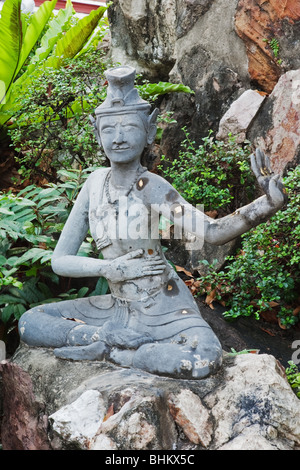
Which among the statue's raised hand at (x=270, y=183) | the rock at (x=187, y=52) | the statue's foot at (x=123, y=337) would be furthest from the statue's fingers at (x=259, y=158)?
the rock at (x=187, y=52)

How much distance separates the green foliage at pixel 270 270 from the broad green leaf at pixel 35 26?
3.47m

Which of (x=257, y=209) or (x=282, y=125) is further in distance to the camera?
(x=282, y=125)

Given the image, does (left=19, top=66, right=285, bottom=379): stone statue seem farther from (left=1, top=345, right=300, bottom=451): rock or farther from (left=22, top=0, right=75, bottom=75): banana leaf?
(left=22, top=0, right=75, bottom=75): banana leaf

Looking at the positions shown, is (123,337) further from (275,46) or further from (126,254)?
(275,46)

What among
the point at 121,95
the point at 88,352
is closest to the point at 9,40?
the point at 121,95

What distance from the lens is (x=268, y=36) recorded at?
233 inches

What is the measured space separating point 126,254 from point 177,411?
1053 mm

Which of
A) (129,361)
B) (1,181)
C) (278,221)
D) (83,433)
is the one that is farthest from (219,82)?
(83,433)

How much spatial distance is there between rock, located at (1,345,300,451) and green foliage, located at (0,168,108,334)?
153 centimetres

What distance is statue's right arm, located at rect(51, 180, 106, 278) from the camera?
394 centimetres

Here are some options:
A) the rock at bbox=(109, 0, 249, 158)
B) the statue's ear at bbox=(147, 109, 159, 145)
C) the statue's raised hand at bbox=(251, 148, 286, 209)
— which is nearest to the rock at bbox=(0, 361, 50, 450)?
the statue's ear at bbox=(147, 109, 159, 145)

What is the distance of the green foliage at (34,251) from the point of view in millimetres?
4871

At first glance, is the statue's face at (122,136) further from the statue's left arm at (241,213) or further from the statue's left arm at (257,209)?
the statue's left arm at (257,209)

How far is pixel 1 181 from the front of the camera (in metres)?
7.16
